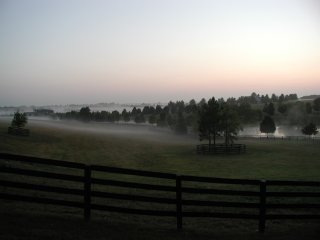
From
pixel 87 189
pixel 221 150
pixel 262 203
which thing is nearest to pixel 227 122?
pixel 221 150

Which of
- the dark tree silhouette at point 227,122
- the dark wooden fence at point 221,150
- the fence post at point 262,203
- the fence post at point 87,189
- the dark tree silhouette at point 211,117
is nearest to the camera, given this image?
the fence post at point 87,189

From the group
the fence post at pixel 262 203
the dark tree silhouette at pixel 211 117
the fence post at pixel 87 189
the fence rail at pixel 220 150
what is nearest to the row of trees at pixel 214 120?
the dark tree silhouette at pixel 211 117

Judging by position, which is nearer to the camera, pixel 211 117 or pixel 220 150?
pixel 220 150

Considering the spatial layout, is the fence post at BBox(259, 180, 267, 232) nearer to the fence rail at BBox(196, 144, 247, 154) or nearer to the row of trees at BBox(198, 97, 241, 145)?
the fence rail at BBox(196, 144, 247, 154)

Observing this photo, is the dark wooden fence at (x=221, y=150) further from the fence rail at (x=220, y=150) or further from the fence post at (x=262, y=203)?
the fence post at (x=262, y=203)

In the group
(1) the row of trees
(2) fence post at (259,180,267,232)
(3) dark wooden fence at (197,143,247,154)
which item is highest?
(1) the row of trees

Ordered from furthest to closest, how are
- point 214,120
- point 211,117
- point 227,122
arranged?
point 227,122 → point 214,120 → point 211,117

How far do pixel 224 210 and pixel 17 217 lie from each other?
8.79 m

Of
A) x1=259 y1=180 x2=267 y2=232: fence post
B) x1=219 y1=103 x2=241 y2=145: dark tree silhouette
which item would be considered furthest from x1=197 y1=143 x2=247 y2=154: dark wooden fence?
x1=259 y1=180 x2=267 y2=232: fence post

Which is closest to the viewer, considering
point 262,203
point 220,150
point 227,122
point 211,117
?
point 262,203

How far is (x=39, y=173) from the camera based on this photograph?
9594 millimetres

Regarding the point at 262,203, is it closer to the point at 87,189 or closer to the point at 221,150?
the point at 87,189

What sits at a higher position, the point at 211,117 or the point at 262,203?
the point at 211,117

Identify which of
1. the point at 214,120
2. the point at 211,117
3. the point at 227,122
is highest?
the point at 211,117
